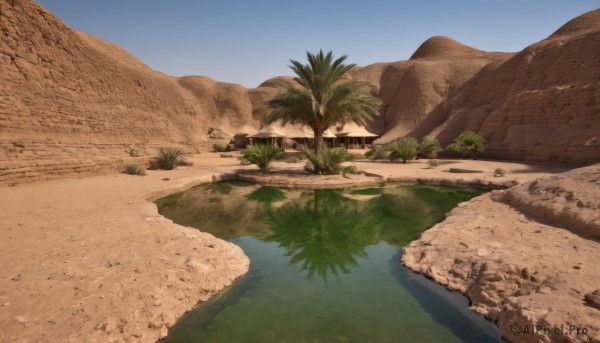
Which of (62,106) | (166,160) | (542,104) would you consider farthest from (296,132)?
(62,106)

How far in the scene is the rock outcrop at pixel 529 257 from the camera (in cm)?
262

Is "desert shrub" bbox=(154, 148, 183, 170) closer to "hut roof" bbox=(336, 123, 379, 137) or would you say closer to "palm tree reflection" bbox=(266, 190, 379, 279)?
"palm tree reflection" bbox=(266, 190, 379, 279)

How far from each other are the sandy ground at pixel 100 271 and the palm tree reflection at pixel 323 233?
110cm

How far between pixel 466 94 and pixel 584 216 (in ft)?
95.1

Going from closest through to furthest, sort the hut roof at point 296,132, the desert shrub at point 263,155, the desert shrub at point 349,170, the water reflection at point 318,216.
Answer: the water reflection at point 318,216
the desert shrub at point 349,170
the desert shrub at point 263,155
the hut roof at point 296,132

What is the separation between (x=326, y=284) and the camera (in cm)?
401

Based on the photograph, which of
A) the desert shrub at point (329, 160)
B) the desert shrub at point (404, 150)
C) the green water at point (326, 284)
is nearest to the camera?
the green water at point (326, 284)

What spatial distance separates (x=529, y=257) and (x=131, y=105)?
23143mm

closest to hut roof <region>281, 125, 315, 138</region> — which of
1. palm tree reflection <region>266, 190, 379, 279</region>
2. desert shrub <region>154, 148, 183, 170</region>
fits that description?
desert shrub <region>154, 148, 183, 170</region>

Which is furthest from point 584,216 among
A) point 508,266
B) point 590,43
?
point 590,43

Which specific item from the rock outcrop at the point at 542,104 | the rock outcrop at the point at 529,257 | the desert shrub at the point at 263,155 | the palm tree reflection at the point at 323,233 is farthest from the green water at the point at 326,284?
the rock outcrop at the point at 542,104

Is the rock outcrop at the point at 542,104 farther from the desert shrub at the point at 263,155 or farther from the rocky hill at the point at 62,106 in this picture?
the rocky hill at the point at 62,106

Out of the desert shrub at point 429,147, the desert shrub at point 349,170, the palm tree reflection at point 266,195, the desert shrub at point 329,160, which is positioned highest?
the desert shrub at point 429,147

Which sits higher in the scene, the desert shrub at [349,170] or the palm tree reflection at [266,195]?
the desert shrub at [349,170]
